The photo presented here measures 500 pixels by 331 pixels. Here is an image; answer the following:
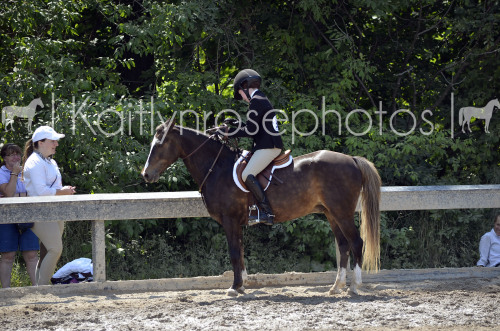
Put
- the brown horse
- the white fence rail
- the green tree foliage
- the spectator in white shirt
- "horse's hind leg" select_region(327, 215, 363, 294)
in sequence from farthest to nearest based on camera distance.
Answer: the green tree foliage, the spectator in white shirt, the brown horse, "horse's hind leg" select_region(327, 215, 363, 294), the white fence rail

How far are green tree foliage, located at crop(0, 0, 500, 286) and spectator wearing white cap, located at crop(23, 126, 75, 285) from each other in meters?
1.65

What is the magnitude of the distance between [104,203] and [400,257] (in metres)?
4.93

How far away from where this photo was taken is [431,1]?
11.0 metres

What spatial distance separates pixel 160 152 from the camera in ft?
24.3

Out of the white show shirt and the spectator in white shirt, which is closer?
the white show shirt

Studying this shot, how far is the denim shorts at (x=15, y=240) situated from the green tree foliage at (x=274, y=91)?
1539mm

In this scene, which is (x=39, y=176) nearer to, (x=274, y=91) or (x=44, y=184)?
(x=44, y=184)

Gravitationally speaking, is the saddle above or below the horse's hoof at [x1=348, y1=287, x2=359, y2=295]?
above

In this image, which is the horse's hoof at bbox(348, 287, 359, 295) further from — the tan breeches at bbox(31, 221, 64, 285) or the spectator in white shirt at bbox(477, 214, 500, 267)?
the tan breeches at bbox(31, 221, 64, 285)

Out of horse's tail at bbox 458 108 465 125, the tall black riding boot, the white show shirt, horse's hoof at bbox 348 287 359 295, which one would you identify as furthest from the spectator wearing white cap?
horse's tail at bbox 458 108 465 125

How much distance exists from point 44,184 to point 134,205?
43.9 inches

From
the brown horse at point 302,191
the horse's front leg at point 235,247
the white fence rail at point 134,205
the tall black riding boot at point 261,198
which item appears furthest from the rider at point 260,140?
the white fence rail at point 134,205

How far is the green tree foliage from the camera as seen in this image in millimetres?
9555

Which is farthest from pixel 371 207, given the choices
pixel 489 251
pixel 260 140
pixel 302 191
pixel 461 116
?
pixel 461 116
